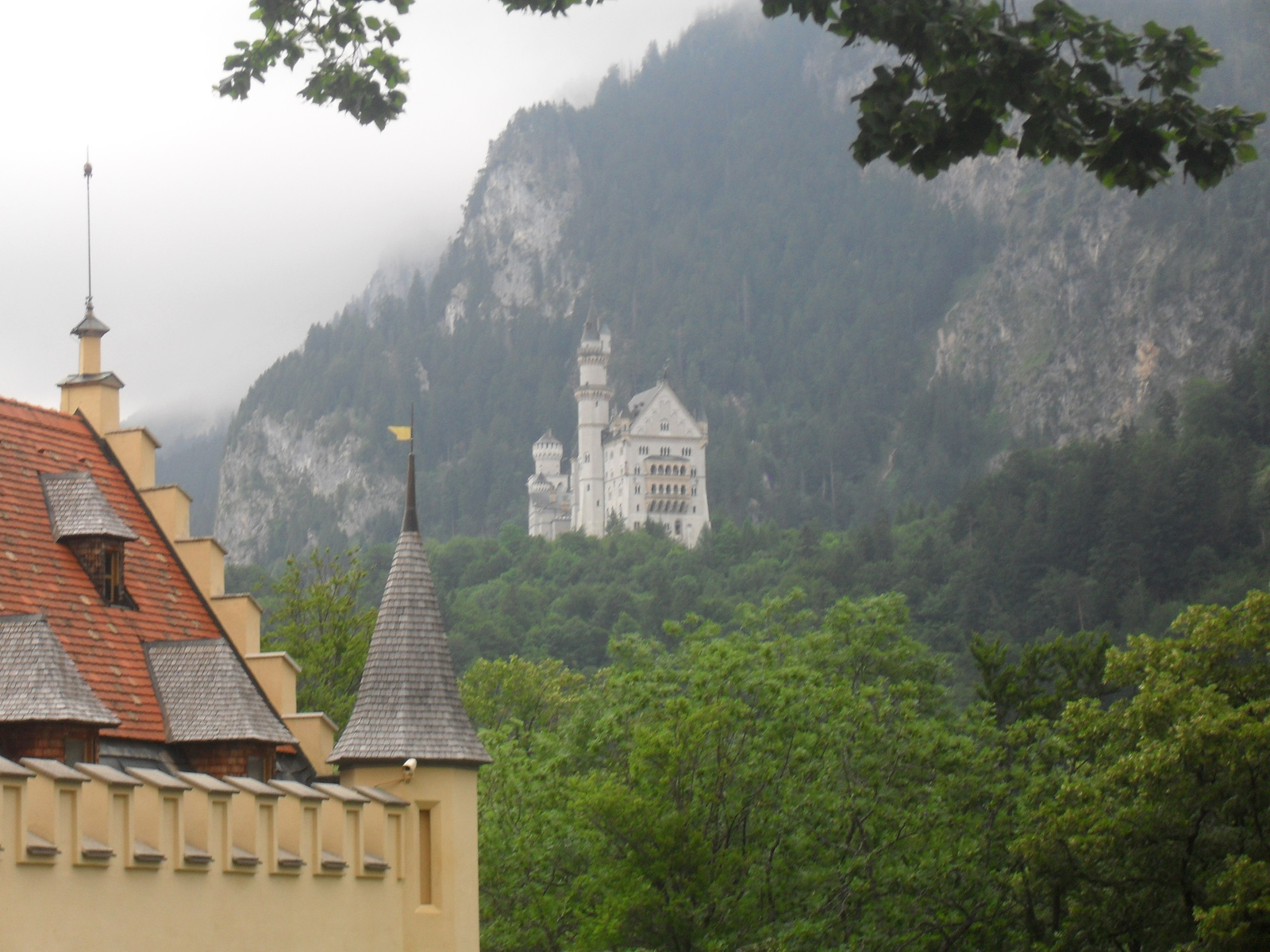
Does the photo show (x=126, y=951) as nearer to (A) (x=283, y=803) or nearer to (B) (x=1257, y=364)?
(A) (x=283, y=803)

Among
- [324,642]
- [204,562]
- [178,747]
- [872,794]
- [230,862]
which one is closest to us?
[230,862]

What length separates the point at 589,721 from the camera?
2030 inches

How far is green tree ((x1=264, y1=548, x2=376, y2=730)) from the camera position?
48.5m

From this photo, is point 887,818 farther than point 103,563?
Yes

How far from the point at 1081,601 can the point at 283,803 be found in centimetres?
13923

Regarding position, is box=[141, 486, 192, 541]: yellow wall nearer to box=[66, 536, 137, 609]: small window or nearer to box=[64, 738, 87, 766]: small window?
box=[66, 536, 137, 609]: small window

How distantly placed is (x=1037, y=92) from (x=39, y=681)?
11877 millimetres

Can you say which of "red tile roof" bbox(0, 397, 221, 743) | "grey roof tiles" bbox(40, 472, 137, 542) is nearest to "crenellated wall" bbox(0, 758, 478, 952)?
"red tile roof" bbox(0, 397, 221, 743)

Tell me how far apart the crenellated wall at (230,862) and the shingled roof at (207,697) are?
1281mm

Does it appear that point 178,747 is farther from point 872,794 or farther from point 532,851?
point 872,794

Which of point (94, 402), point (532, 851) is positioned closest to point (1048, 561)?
point (532, 851)

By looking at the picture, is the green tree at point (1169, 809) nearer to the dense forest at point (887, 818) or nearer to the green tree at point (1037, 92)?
the dense forest at point (887, 818)

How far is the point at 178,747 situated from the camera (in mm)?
22359

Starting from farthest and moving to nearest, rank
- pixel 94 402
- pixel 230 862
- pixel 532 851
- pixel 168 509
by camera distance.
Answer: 1. pixel 532 851
2. pixel 94 402
3. pixel 168 509
4. pixel 230 862
